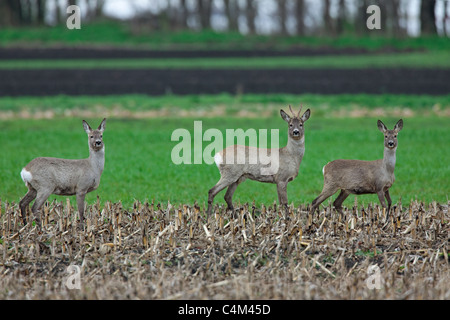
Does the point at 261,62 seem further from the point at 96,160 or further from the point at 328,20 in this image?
the point at 96,160

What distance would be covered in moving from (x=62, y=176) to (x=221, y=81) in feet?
87.5

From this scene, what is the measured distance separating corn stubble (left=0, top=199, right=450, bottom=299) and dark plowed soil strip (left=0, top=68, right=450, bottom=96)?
22.7 m

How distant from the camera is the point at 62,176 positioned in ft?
35.5

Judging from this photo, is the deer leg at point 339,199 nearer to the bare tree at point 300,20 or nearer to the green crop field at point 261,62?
the green crop field at point 261,62

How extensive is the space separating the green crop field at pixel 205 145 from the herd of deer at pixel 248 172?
67.4 inches

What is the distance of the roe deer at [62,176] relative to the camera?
422 inches

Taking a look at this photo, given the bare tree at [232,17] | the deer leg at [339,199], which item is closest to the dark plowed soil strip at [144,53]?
the bare tree at [232,17]

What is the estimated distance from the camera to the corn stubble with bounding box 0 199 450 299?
26.7 ft

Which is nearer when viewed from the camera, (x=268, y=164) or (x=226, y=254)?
(x=226, y=254)

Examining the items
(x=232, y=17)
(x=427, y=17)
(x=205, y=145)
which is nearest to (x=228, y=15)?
(x=232, y=17)

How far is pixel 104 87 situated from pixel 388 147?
2581 centimetres

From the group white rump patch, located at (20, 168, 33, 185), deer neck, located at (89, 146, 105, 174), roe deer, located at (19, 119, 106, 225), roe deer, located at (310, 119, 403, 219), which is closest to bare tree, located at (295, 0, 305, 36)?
roe deer, located at (310, 119, 403, 219)

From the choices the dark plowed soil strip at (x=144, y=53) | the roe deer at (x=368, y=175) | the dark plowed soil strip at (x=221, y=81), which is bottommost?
the roe deer at (x=368, y=175)

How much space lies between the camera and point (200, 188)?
14812 mm
